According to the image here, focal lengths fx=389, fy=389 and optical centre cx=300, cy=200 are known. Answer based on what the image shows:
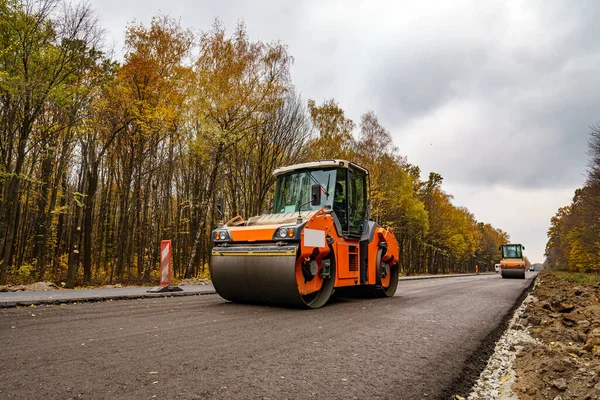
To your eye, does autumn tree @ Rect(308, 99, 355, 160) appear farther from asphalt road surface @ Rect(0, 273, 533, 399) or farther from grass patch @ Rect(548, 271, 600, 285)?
asphalt road surface @ Rect(0, 273, 533, 399)

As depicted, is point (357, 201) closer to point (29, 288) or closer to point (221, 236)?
point (221, 236)

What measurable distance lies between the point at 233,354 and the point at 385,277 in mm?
7408

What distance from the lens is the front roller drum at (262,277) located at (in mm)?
6980

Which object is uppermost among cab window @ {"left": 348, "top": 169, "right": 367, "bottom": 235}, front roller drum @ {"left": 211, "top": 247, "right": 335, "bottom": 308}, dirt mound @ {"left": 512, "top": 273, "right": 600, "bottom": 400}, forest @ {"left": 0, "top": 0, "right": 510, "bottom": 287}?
forest @ {"left": 0, "top": 0, "right": 510, "bottom": 287}

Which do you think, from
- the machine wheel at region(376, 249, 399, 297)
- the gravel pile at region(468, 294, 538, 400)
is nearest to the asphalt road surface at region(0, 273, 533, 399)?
the gravel pile at region(468, 294, 538, 400)

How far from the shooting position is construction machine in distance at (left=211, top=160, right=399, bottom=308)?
7.12m

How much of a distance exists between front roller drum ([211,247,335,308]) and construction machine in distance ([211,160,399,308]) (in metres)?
0.02

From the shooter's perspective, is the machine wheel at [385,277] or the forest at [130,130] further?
the forest at [130,130]

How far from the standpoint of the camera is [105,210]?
85.1 ft

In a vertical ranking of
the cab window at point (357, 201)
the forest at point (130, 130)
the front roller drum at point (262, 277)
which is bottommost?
the front roller drum at point (262, 277)

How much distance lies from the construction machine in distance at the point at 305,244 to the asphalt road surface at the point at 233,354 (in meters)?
0.82

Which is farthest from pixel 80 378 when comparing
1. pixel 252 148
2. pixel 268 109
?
pixel 252 148

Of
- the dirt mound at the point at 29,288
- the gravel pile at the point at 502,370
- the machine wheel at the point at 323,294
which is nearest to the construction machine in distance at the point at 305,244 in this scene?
the machine wheel at the point at 323,294

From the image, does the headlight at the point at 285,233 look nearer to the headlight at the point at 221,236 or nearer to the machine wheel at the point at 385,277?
the headlight at the point at 221,236
